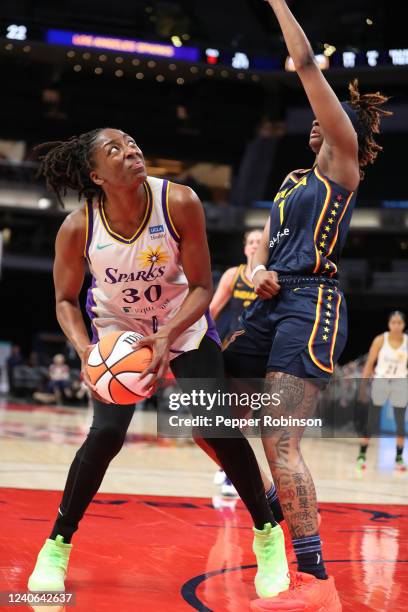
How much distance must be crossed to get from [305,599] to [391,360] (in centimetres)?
739

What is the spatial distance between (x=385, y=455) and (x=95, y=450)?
909 cm

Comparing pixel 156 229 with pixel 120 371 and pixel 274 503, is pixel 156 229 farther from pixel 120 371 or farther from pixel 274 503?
pixel 274 503

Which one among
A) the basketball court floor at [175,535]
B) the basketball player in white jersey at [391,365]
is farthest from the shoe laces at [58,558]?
the basketball player in white jersey at [391,365]

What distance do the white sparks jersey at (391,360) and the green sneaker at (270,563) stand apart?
22.7 feet

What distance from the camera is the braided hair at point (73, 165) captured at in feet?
11.3

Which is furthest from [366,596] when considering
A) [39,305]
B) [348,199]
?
Result: [39,305]

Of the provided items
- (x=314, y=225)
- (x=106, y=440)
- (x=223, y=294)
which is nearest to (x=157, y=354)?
(x=106, y=440)

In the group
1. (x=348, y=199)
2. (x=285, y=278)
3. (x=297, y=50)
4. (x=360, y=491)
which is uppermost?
(x=297, y=50)

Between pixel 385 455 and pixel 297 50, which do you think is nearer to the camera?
pixel 297 50

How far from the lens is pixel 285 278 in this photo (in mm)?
3445

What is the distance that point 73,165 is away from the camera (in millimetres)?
3506

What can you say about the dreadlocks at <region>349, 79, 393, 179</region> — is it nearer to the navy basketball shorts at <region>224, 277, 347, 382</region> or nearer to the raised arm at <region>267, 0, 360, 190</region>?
the raised arm at <region>267, 0, 360, 190</region>

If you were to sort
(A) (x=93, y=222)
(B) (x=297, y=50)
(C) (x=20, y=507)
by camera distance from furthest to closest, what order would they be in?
1. (C) (x=20, y=507)
2. (A) (x=93, y=222)
3. (B) (x=297, y=50)

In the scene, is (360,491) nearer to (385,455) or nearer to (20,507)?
(20,507)
